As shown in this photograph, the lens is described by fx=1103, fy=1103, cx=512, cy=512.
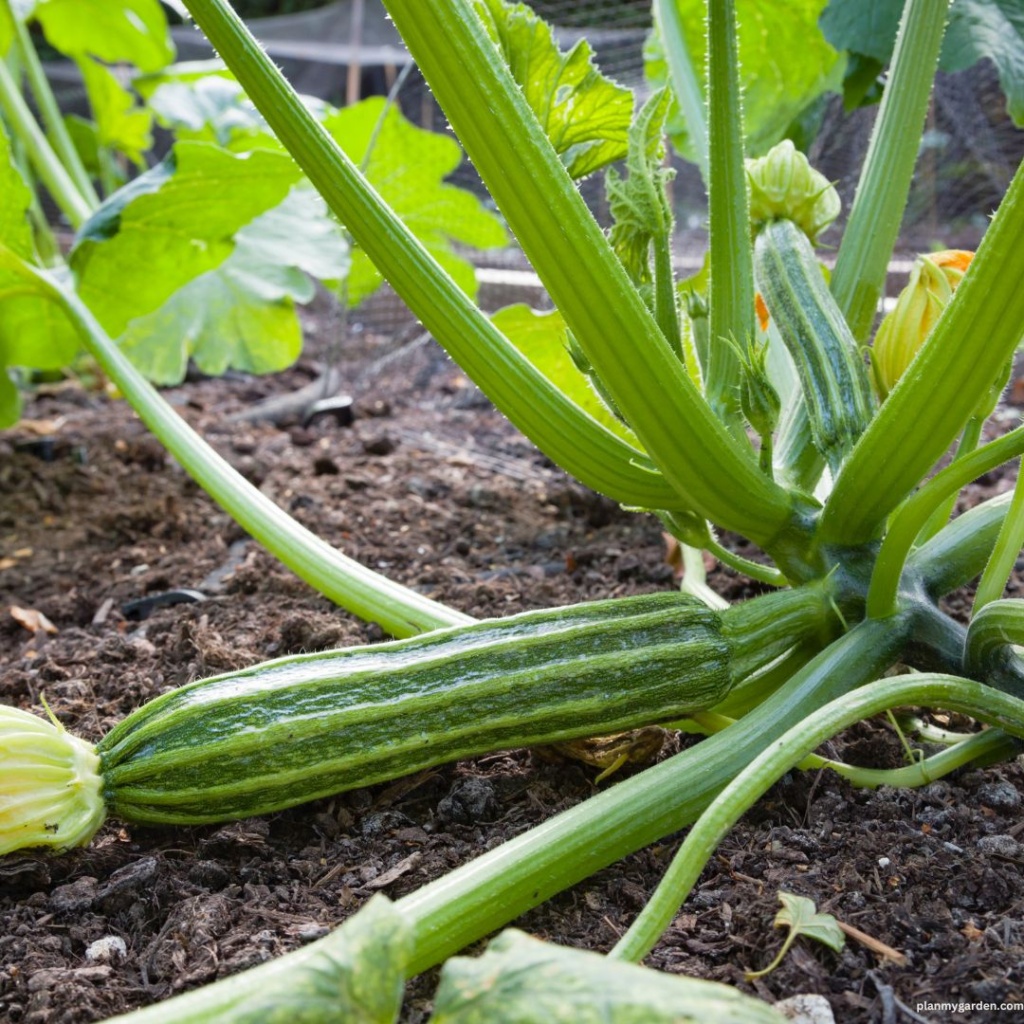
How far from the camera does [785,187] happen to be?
1.72m

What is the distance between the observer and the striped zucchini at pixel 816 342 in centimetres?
144

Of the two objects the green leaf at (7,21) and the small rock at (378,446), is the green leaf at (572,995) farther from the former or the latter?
the green leaf at (7,21)

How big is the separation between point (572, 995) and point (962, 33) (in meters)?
1.89

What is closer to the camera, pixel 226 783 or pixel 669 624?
pixel 226 783

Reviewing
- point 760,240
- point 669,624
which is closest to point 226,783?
point 669,624

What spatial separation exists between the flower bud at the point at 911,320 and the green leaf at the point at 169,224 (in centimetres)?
131

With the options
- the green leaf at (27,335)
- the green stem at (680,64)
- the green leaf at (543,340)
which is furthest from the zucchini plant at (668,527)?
the green leaf at (27,335)

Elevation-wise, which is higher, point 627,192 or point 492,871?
point 627,192

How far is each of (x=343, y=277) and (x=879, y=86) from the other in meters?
1.57

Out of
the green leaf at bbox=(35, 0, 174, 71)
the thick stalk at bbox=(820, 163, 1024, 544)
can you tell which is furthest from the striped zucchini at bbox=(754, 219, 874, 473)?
the green leaf at bbox=(35, 0, 174, 71)

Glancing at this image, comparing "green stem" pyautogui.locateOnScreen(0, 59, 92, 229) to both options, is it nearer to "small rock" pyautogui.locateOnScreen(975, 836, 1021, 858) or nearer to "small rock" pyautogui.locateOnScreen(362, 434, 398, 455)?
"small rock" pyautogui.locateOnScreen(362, 434, 398, 455)

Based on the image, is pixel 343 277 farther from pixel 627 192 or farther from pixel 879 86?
pixel 627 192

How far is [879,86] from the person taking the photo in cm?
234

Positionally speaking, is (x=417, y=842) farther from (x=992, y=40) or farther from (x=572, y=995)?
(x=992, y=40)
